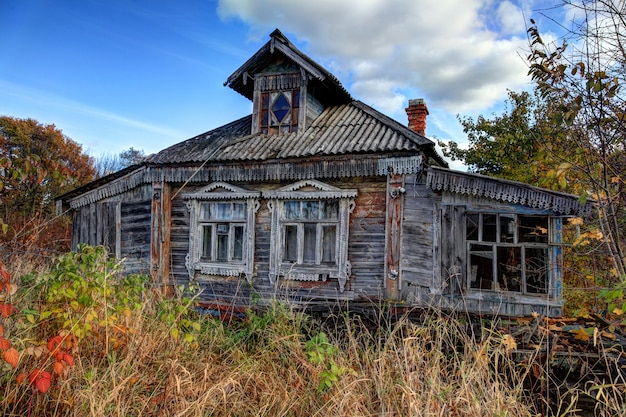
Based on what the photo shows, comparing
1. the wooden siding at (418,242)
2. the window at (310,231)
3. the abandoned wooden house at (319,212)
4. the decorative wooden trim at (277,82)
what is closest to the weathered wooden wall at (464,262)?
the abandoned wooden house at (319,212)

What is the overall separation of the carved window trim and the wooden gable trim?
416 centimetres

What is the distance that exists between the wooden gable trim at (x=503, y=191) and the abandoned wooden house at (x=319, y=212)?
0.06ft

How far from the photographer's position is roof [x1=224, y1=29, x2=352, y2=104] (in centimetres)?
1038

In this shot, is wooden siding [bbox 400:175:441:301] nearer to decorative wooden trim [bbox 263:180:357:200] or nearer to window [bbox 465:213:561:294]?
window [bbox 465:213:561:294]

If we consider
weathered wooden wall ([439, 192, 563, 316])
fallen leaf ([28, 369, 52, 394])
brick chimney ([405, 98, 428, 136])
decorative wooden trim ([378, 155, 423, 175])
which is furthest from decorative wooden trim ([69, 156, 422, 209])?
fallen leaf ([28, 369, 52, 394])

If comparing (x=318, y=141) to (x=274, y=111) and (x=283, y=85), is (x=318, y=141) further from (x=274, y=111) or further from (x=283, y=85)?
(x=283, y=85)

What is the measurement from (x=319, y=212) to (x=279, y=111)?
9.93 feet

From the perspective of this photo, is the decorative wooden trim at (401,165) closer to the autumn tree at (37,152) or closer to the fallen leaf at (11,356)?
the fallen leaf at (11,356)

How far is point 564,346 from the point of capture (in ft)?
16.6

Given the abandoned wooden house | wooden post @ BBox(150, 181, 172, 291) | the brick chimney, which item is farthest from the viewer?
the brick chimney

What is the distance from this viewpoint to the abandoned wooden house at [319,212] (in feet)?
26.6

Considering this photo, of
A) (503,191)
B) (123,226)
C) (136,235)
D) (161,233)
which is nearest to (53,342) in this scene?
(161,233)

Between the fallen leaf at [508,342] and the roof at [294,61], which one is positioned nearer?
the fallen leaf at [508,342]

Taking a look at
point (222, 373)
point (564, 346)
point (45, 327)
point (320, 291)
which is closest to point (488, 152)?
point (320, 291)
